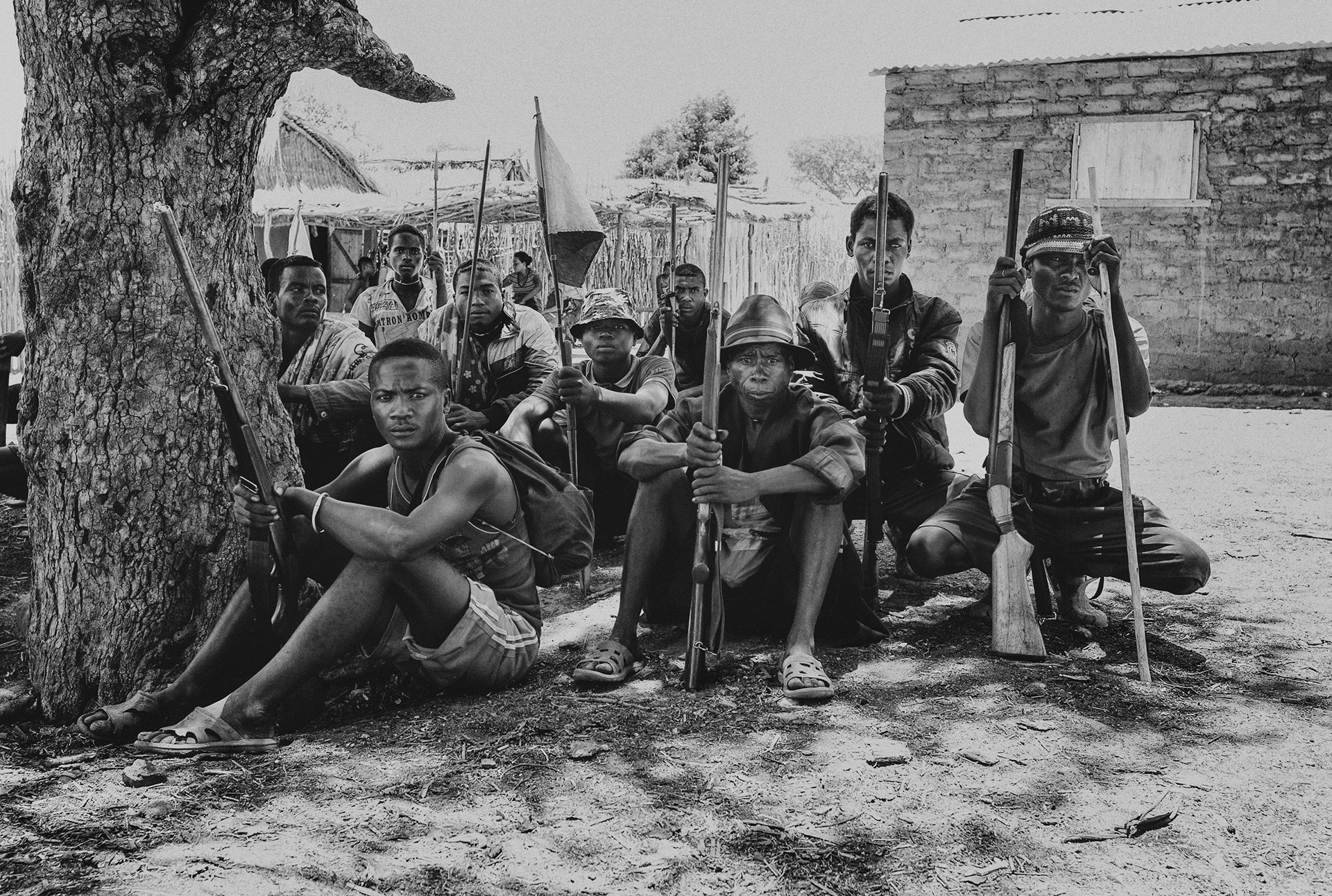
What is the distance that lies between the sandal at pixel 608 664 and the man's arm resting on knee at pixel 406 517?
2.29ft

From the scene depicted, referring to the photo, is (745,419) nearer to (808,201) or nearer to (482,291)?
(482,291)

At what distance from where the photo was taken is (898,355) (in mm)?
5094

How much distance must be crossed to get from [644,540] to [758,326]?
2.93ft

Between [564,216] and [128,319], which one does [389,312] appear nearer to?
[564,216]

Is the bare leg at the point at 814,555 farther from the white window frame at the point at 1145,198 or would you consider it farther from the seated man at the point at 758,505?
the white window frame at the point at 1145,198

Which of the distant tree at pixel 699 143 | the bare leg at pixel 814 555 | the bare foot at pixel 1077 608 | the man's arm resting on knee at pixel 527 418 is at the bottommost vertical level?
the bare foot at pixel 1077 608

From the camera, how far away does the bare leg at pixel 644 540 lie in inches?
157

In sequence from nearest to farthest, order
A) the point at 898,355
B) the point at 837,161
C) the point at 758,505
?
the point at 758,505 < the point at 898,355 < the point at 837,161

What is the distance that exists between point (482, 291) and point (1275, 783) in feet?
15.2

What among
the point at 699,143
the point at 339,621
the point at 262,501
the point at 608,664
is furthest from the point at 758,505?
the point at 699,143

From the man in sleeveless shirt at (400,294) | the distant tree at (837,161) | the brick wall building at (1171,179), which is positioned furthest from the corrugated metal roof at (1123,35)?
the distant tree at (837,161)

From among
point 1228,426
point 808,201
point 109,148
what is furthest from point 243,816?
point 808,201

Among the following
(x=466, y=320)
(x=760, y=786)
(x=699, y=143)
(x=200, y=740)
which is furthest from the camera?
(x=699, y=143)

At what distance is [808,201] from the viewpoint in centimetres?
1498
